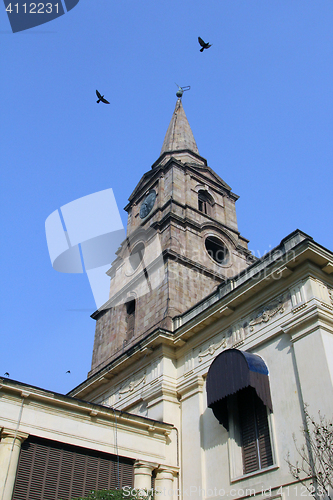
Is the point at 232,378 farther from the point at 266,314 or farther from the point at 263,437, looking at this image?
the point at 266,314

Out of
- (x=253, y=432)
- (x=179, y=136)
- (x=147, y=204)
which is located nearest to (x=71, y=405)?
(x=253, y=432)

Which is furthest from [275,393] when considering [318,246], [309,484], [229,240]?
[229,240]

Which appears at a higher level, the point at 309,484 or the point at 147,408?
the point at 147,408

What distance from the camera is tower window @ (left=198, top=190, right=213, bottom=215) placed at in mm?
32234

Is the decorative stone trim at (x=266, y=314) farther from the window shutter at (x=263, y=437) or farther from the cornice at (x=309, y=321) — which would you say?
the window shutter at (x=263, y=437)

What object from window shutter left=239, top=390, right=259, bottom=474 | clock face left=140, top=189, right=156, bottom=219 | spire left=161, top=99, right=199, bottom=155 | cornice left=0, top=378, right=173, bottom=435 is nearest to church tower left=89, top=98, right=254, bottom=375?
clock face left=140, top=189, right=156, bottom=219

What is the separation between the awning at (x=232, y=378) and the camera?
1492 centimetres

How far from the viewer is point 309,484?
12.5 metres

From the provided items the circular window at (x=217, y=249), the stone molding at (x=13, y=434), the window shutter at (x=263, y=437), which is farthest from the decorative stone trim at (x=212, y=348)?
A: the circular window at (x=217, y=249)

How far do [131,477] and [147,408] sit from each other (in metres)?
3.54

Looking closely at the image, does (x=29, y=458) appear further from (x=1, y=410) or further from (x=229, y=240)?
(x=229, y=240)

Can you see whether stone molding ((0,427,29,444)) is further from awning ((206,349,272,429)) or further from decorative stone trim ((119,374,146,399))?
decorative stone trim ((119,374,146,399))

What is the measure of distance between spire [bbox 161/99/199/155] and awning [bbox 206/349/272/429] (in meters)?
22.9

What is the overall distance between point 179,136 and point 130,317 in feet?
59.3
